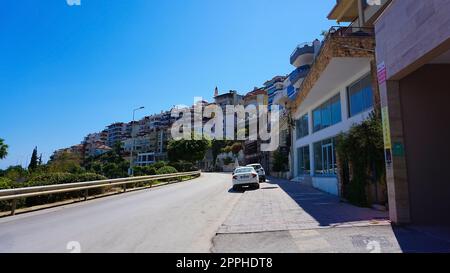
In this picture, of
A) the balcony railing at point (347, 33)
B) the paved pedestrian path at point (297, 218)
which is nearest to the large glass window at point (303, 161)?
the balcony railing at point (347, 33)

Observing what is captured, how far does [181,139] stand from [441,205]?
158ft

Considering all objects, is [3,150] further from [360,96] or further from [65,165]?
[360,96]

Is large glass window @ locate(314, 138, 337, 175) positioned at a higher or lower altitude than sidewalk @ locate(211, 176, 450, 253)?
higher

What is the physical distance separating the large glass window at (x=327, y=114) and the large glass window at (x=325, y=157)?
3.72ft

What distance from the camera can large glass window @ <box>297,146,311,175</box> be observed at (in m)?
25.5

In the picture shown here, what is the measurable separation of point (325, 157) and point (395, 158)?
12.4 m

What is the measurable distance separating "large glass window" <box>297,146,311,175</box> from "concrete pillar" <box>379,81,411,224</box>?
55.0 ft

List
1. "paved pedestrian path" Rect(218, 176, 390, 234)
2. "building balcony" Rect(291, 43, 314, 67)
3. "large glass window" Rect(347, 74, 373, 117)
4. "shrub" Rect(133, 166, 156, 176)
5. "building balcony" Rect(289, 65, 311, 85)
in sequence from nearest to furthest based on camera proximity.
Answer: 1. "paved pedestrian path" Rect(218, 176, 390, 234)
2. "large glass window" Rect(347, 74, 373, 117)
3. "building balcony" Rect(289, 65, 311, 85)
4. "building balcony" Rect(291, 43, 314, 67)
5. "shrub" Rect(133, 166, 156, 176)

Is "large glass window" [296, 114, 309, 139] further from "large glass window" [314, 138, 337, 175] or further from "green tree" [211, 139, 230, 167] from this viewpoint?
"green tree" [211, 139, 230, 167]

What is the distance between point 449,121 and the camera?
27.7ft

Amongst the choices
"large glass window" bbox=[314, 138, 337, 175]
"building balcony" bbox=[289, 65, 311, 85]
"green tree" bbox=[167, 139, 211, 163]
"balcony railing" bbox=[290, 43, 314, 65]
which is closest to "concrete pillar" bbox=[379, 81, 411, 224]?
"large glass window" bbox=[314, 138, 337, 175]

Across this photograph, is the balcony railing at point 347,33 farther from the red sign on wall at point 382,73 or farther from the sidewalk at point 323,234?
the sidewalk at point 323,234
